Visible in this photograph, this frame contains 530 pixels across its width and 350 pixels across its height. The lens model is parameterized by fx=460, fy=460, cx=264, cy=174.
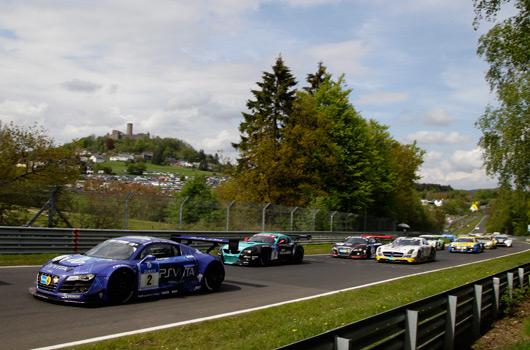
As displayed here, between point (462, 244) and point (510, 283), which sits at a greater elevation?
point (510, 283)

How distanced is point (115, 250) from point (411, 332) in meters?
6.32

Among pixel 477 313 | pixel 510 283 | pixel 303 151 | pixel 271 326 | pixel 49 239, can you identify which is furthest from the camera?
pixel 303 151

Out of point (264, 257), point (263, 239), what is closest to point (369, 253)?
point (263, 239)

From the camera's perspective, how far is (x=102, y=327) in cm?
714

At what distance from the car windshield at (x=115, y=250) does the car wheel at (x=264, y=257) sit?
26.8 ft

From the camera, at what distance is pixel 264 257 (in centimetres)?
1769

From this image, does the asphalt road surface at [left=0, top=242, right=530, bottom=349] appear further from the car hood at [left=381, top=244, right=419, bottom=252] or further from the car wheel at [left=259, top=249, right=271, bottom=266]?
the car hood at [left=381, top=244, right=419, bottom=252]

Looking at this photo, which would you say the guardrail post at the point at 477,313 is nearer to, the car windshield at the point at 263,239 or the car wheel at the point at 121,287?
the car wheel at the point at 121,287

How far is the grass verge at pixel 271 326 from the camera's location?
6.28 meters

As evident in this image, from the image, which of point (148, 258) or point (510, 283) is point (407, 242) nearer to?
point (510, 283)

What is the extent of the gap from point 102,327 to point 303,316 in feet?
11.4

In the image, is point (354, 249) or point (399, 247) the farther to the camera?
point (354, 249)

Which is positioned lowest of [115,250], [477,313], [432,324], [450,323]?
[477,313]

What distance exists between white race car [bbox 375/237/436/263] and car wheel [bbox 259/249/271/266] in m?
6.66
